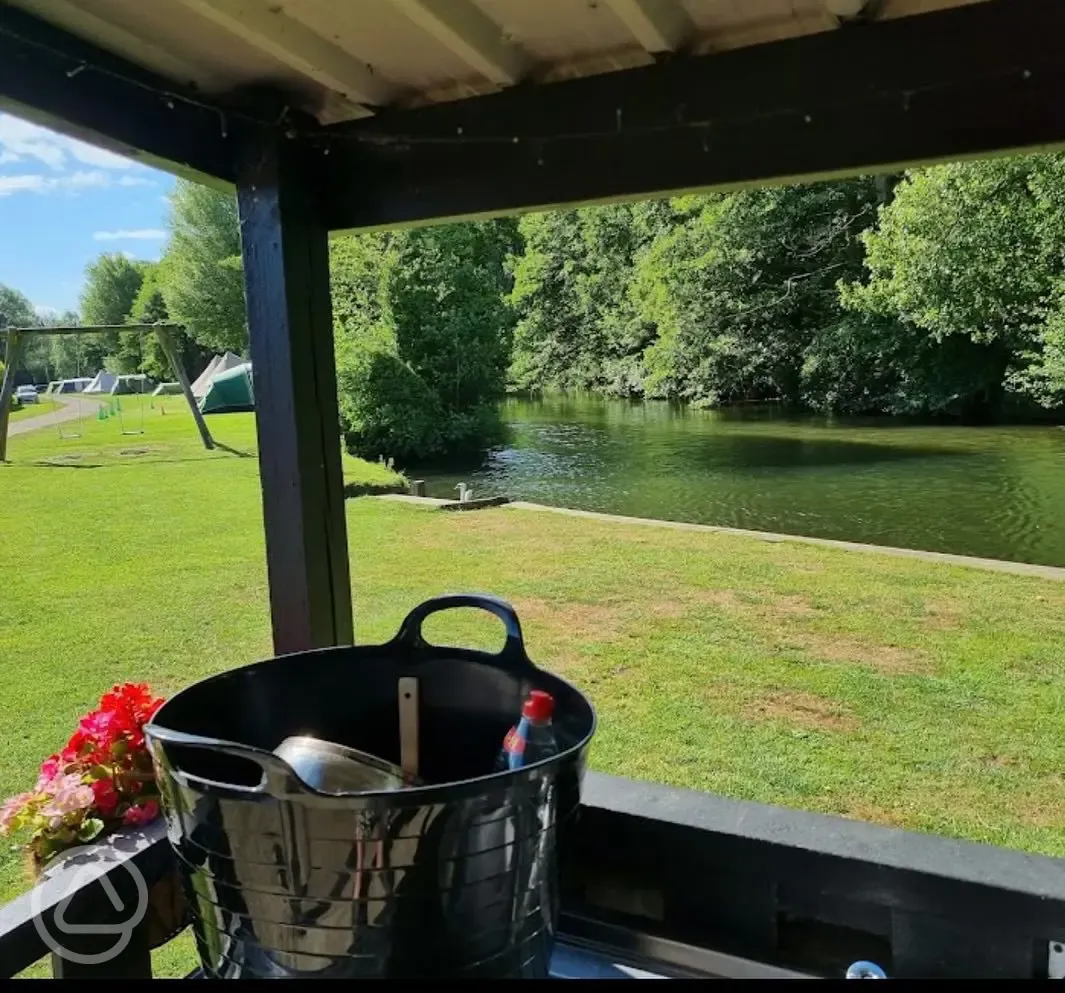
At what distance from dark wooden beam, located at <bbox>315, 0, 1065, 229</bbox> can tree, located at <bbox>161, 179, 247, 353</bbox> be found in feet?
75.2

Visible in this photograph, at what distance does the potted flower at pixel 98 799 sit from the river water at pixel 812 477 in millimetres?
6811

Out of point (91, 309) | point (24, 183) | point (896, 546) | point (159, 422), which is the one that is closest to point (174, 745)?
point (896, 546)

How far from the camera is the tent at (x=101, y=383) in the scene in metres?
21.0

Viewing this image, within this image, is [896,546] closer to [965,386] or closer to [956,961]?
[956,961]

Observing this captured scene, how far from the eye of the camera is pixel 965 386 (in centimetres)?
1522

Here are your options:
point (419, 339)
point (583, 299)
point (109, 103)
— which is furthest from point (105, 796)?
point (583, 299)

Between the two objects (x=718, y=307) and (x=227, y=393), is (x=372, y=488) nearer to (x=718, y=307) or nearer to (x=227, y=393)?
(x=227, y=393)

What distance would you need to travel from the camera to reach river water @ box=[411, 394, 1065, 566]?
7938 millimetres

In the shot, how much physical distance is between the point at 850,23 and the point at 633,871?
1258 millimetres

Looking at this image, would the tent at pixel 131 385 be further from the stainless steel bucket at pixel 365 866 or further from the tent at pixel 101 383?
the stainless steel bucket at pixel 365 866

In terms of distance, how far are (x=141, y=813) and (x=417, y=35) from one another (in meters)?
1.20

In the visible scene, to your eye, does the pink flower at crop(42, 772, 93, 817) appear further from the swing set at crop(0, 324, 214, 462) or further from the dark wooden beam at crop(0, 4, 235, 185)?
the swing set at crop(0, 324, 214, 462)

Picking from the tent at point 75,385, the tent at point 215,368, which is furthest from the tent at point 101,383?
the tent at point 215,368

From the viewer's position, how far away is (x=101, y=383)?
21531 millimetres
